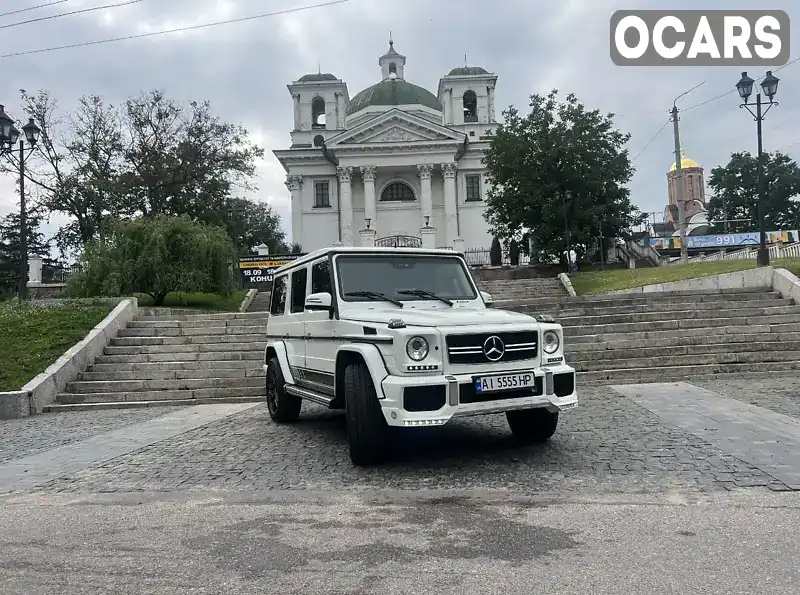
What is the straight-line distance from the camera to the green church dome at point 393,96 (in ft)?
186

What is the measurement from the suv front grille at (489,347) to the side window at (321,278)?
5.90 ft

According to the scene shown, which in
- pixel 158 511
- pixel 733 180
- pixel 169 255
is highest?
pixel 733 180

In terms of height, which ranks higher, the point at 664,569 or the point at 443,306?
the point at 443,306

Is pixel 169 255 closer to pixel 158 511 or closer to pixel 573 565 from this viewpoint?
pixel 158 511

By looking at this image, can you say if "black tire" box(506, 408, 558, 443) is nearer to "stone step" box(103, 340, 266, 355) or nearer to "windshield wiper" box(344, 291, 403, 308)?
"windshield wiper" box(344, 291, 403, 308)

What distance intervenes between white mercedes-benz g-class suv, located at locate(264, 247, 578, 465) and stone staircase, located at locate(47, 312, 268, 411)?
16.6 feet

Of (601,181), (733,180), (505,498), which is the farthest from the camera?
(733,180)

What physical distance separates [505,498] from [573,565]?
1.36m

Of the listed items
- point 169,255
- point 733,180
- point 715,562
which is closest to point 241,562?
point 715,562

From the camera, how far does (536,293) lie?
24562mm

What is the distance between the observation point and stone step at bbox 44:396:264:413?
1112 centimetres

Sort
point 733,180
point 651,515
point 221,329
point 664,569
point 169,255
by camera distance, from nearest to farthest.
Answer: point 664,569, point 651,515, point 221,329, point 169,255, point 733,180

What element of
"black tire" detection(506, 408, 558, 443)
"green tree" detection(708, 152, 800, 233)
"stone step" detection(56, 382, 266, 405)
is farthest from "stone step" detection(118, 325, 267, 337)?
"green tree" detection(708, 152, 800, 233)

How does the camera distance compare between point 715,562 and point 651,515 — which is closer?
point 715,562
